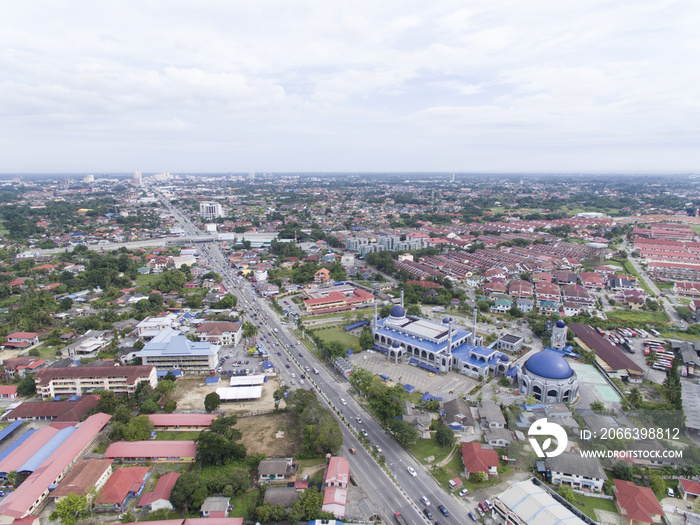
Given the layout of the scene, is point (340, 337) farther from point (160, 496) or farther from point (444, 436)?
point (160, 496)

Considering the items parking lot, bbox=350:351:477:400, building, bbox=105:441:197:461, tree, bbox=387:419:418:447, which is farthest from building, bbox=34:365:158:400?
tree, bbox=387:419:418:447

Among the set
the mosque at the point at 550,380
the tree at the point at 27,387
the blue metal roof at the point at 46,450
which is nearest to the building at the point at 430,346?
the mosque at the point at 550,380

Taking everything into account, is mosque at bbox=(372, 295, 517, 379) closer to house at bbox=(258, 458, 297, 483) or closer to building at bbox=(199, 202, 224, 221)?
house at bbox=(258, 458, 297, 483)

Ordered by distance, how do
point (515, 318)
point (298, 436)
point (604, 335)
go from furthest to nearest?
1. point (515, 318)
2. point (604, 335)
3. point (298, 436)

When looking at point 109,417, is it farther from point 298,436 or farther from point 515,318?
point 515,318

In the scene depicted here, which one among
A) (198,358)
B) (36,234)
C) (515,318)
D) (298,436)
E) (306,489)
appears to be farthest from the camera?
(36,234)

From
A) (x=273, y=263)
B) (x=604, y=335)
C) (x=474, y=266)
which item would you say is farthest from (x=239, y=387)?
(x=474, y=266)

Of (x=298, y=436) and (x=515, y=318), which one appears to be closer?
(x=298, y=436)

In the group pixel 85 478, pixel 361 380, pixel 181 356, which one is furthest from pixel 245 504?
pixel 181 356
